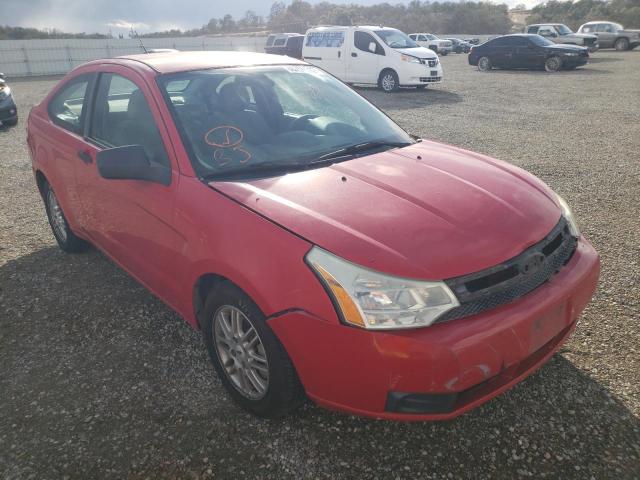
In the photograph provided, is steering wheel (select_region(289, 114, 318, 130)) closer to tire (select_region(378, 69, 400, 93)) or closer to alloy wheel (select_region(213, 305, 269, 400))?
alloy wheel (select_region(213, 305, 269, 400))

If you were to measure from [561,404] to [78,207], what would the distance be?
3.34 metres

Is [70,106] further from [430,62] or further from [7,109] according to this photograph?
[430,62]

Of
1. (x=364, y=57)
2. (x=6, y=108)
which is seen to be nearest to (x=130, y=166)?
(x=6, y=108)

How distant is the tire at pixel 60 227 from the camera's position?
13.1 ft

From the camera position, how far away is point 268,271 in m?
1.91

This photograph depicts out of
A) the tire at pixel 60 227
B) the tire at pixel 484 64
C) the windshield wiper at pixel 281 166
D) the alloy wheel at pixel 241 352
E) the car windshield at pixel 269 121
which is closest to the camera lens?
the alloy wheel at pixel 241 352

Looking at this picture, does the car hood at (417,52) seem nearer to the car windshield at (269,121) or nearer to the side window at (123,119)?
the car windshield at (269,121)

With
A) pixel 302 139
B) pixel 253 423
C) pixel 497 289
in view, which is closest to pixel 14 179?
pixel 302 139

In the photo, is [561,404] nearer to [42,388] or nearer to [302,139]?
[302,139]

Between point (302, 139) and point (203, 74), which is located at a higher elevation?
point (203, 74)

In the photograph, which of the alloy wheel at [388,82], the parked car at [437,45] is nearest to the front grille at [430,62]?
the alloy wheel at [388,82]

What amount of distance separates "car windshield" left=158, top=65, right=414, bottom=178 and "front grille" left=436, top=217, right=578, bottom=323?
1.09 meters

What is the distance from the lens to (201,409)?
2381 millimetres

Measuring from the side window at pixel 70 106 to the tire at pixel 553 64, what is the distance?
62.3ft
